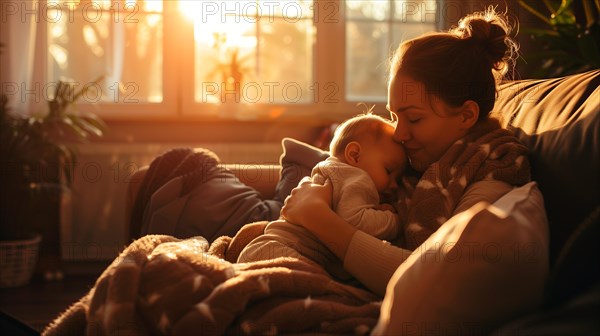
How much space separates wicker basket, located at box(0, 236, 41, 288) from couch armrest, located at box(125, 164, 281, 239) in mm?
1294

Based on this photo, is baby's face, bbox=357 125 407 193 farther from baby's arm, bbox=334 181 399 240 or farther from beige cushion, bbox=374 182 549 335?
beige cushion, bbox=374 182 549 335

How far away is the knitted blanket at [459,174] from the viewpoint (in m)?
1.43

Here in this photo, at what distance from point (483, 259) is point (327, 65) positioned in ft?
10.8

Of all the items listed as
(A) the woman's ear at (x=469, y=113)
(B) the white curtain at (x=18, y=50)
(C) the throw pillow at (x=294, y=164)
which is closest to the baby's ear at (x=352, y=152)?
(A) the woman's ear at (x=469, y=113)

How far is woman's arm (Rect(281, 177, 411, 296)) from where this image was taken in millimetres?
1397

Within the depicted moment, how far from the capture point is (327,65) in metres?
4.18

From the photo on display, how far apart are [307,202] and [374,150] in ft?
0.78

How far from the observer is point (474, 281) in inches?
38.7

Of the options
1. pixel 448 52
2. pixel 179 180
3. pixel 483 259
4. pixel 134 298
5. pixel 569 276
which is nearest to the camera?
pixel 569 276

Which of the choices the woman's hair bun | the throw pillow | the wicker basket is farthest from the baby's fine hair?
the wicker basket

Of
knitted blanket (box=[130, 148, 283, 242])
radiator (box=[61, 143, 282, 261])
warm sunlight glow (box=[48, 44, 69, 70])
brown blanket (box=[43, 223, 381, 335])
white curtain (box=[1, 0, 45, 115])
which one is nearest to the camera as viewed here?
brown blanket (box=[43, 223, 381, 335])

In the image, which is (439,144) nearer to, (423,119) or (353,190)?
(423,119)

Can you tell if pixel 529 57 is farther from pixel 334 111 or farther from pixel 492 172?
pixel 492 172

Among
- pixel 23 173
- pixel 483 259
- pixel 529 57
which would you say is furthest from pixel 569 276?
pixel 23 173
